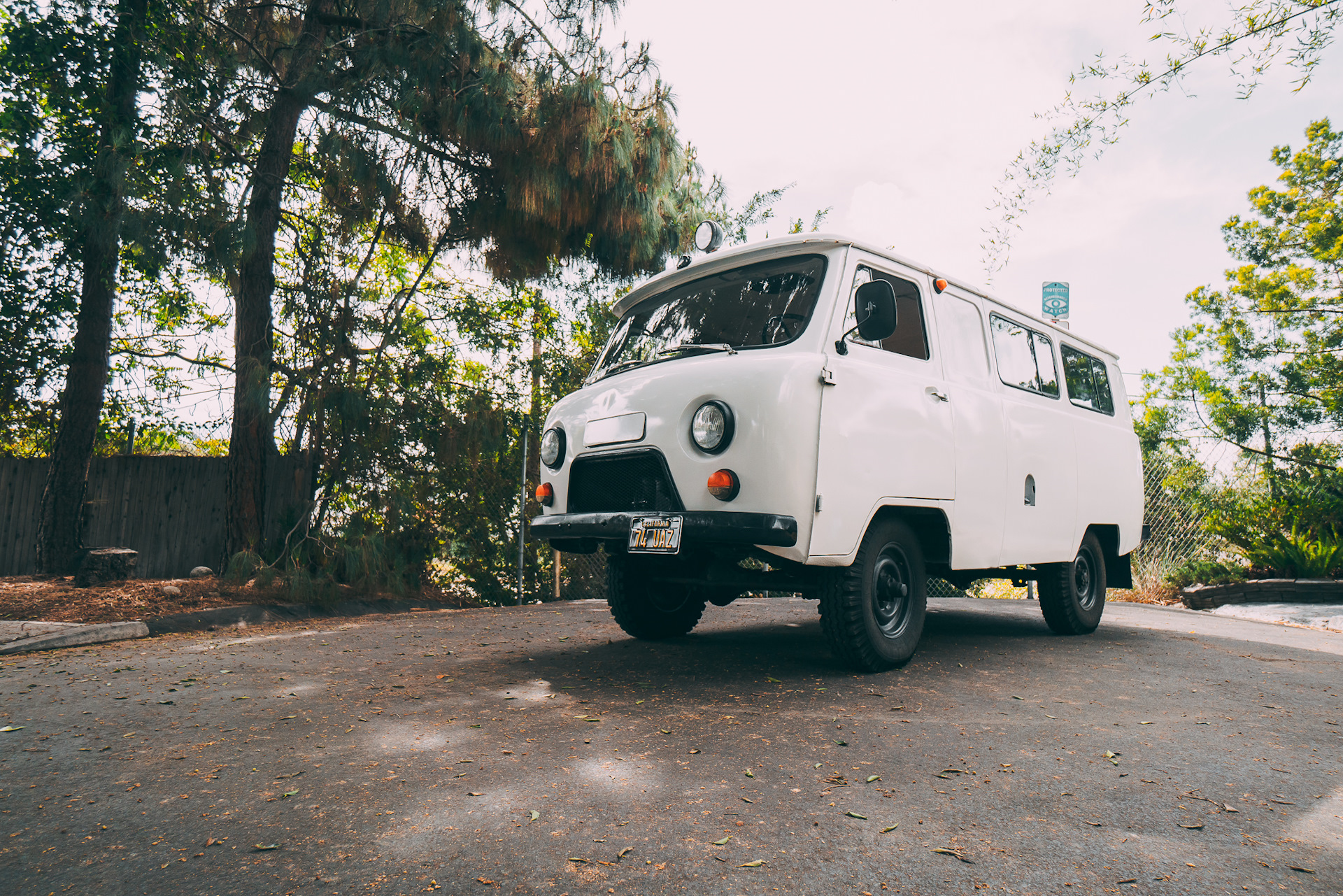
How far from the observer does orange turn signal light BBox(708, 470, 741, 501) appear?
3570mm

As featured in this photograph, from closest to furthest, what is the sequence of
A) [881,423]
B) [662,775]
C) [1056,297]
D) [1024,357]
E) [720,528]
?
[662,775] < [720,528] < [881,423] < [1024,357] < [1056,297]

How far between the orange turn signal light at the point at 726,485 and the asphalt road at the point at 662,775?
0.97 metres

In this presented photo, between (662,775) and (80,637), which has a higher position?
(80,637)

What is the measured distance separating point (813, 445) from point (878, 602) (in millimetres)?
1096

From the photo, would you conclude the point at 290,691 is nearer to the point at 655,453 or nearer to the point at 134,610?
the point at 655,453

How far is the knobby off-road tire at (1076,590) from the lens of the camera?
5727mm

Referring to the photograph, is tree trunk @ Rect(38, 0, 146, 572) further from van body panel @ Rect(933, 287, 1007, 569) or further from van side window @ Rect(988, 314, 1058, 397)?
van side window @ Rect(988, 314, 1058, 397)

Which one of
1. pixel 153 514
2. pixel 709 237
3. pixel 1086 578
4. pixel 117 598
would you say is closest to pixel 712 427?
pixel 709 237

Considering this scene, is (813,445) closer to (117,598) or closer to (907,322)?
(907,322)

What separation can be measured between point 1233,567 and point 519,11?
10049 mm

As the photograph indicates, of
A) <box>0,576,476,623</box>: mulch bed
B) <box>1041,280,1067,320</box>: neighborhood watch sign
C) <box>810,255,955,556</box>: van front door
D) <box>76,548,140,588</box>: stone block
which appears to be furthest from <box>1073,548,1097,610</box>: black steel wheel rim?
<box>76,548,140,588</box>: stone block

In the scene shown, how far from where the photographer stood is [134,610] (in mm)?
6297

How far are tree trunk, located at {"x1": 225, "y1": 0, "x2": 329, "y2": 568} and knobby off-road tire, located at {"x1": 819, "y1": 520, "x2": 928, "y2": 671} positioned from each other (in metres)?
5.95

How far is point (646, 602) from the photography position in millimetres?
5289
